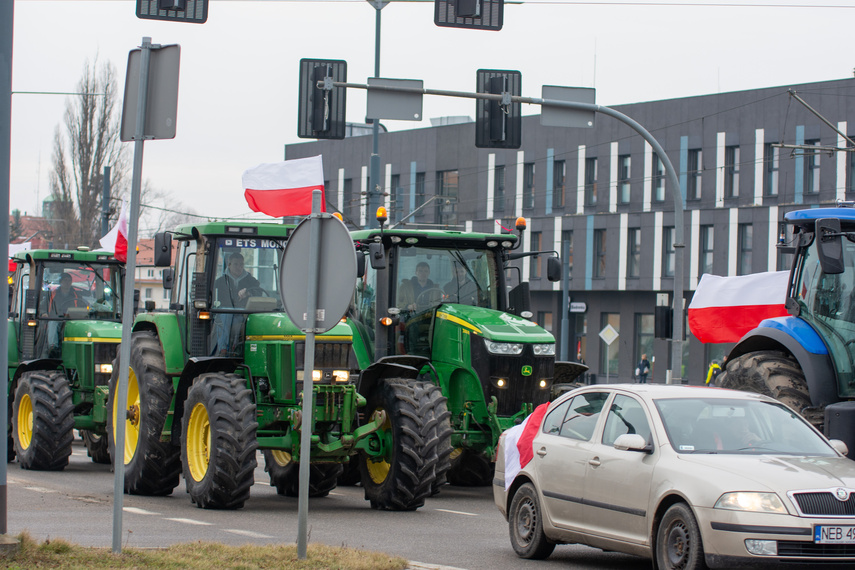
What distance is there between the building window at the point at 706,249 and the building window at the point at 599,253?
17.7 feet

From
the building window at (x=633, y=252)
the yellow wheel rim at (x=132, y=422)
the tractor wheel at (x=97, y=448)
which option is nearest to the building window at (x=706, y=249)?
the building window at (x=633, y=252)

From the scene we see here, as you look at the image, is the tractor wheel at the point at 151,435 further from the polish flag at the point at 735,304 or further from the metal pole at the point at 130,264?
the polish flag at the point at 735,304

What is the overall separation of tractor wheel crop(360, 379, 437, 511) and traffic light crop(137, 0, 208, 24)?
16.1ft

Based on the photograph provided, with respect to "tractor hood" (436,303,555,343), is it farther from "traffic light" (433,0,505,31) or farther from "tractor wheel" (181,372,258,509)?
"traffic light" (433,0,505,31)

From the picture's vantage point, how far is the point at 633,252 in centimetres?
5594

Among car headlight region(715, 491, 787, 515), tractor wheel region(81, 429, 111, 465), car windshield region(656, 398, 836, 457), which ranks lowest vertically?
tractor wheel region(81, 429, 111, 465)

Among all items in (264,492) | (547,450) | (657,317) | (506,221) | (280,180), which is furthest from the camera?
(506,221)

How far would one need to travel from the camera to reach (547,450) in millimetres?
10242

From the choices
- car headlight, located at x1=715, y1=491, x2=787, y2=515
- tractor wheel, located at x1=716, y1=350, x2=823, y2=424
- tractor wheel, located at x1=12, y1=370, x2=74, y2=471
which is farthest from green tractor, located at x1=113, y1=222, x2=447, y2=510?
car headlight, located at x1=715, y1=491, x2=787, y2=515

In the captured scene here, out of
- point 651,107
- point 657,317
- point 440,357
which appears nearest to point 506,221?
point 651,107

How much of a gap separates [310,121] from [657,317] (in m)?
6.68

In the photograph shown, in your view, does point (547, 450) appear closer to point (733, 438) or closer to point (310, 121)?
point (733, 438)

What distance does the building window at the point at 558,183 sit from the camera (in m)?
59.5

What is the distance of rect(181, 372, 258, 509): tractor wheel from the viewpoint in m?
12.7
